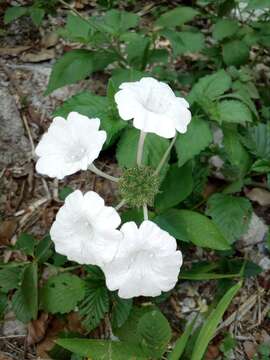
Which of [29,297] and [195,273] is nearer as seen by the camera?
[29,297]

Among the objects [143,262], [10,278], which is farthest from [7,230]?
[143,262]

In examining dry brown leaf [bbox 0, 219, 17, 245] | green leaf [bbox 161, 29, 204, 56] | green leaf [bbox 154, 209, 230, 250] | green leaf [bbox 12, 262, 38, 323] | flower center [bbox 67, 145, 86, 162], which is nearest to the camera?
flower center [bbox 67, 145, 86, 162]

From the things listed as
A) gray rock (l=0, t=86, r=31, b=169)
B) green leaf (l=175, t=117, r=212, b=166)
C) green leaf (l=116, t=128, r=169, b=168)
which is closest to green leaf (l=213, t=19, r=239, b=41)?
green leaf (l=175, t=117, r=212, b=166)

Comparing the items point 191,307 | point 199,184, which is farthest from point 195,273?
point 199,184

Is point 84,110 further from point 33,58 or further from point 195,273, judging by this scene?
point 33,58

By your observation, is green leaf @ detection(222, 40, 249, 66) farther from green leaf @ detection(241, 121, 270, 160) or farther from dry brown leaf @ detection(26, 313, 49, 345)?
dry brown leaf @ detection(26, 313, 49, 345)

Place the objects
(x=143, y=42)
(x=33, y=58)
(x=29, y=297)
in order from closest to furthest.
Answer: (x=29, y=297) → (x=143, y=42) → (x=33, y=58)

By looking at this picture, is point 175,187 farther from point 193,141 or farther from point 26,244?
point 26,244
